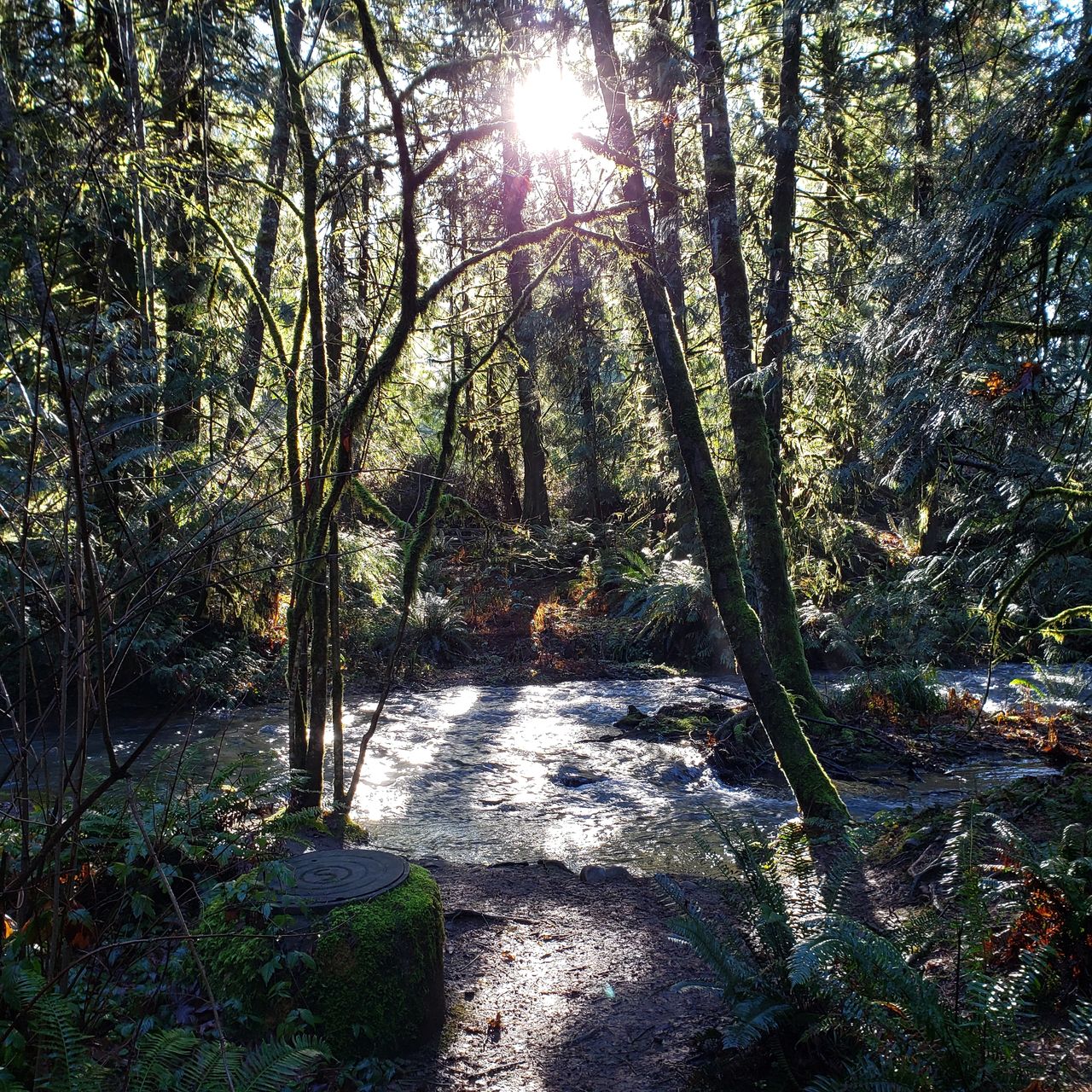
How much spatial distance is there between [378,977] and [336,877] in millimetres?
550

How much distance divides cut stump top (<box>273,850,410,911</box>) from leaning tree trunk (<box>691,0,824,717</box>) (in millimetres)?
4889

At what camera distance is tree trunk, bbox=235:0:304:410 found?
5574 millimetres

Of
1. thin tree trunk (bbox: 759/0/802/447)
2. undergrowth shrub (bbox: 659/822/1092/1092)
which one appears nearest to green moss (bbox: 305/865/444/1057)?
undergrowth shrub (bbox: 659/822/1092/1092)

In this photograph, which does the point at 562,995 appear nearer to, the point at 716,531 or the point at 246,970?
the point at 246,970

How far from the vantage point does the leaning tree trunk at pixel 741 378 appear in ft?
22.7

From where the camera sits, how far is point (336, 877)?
366 cm

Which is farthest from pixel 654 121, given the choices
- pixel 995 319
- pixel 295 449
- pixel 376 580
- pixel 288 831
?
pixel 376 580

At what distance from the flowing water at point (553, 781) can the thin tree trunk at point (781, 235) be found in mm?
4259

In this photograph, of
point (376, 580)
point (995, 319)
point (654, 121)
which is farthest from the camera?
point (376, 580)

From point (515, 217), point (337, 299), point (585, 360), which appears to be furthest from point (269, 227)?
point (515, 217)

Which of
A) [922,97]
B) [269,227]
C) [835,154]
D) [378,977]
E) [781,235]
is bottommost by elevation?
[378,977]

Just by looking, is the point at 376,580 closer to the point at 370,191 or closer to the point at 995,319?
the point at 370,191

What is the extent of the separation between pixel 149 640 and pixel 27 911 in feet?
24.1

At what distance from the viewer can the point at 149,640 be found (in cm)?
906
